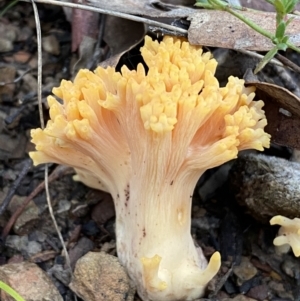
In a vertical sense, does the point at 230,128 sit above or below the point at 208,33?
below

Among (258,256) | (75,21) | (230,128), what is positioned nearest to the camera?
(230,128)

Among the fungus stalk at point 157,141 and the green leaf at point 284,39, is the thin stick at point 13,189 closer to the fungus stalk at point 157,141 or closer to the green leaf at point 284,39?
the fungus stalk at point 157,141

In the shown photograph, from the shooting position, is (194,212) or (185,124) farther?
(194,212)

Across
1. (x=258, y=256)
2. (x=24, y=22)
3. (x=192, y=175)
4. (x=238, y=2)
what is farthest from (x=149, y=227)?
(x=24, y=22)

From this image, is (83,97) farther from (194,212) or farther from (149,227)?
(194,212)

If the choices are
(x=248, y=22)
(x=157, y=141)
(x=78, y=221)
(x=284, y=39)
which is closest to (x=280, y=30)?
(x=284, y=39)

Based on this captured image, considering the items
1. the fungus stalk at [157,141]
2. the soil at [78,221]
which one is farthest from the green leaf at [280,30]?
Result: the soil at [78,221]

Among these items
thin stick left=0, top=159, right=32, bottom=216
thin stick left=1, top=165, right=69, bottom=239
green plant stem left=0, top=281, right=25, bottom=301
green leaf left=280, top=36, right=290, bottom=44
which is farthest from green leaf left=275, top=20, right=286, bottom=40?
green plant stem left=0, top=281, right=25, bottom=301

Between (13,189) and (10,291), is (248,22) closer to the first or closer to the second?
(13,189)
